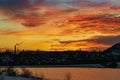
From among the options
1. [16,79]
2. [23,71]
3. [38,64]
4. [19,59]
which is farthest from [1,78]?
[38,64]

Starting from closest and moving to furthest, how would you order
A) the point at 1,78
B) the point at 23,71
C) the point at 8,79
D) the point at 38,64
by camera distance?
the point at 1,78 → the point at 8,79 → the point at 23,71 → the point at 38,64

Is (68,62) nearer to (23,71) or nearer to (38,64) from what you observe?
(38,64)

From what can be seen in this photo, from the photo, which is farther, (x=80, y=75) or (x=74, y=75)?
(x=80, y=75)

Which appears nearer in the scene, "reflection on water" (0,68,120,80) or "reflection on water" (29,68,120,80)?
"reflection on water" (0,68,120,80)

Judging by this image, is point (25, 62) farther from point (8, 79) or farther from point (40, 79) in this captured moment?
point (8, 79)

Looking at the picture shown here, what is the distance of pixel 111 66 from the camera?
200 meters

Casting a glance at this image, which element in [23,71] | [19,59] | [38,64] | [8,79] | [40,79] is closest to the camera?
[8,79]

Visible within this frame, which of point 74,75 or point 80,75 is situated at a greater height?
point 74,75

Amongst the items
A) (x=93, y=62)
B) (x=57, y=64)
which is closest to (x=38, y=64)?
(x=57, y=64)

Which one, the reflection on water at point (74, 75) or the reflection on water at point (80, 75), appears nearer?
the reflection on water at point (74, 75)

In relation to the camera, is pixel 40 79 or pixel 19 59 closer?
pixel 40 79

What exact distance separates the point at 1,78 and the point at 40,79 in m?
20.4

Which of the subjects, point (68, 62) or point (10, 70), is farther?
point (68, 62)

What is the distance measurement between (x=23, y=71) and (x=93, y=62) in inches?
5230
